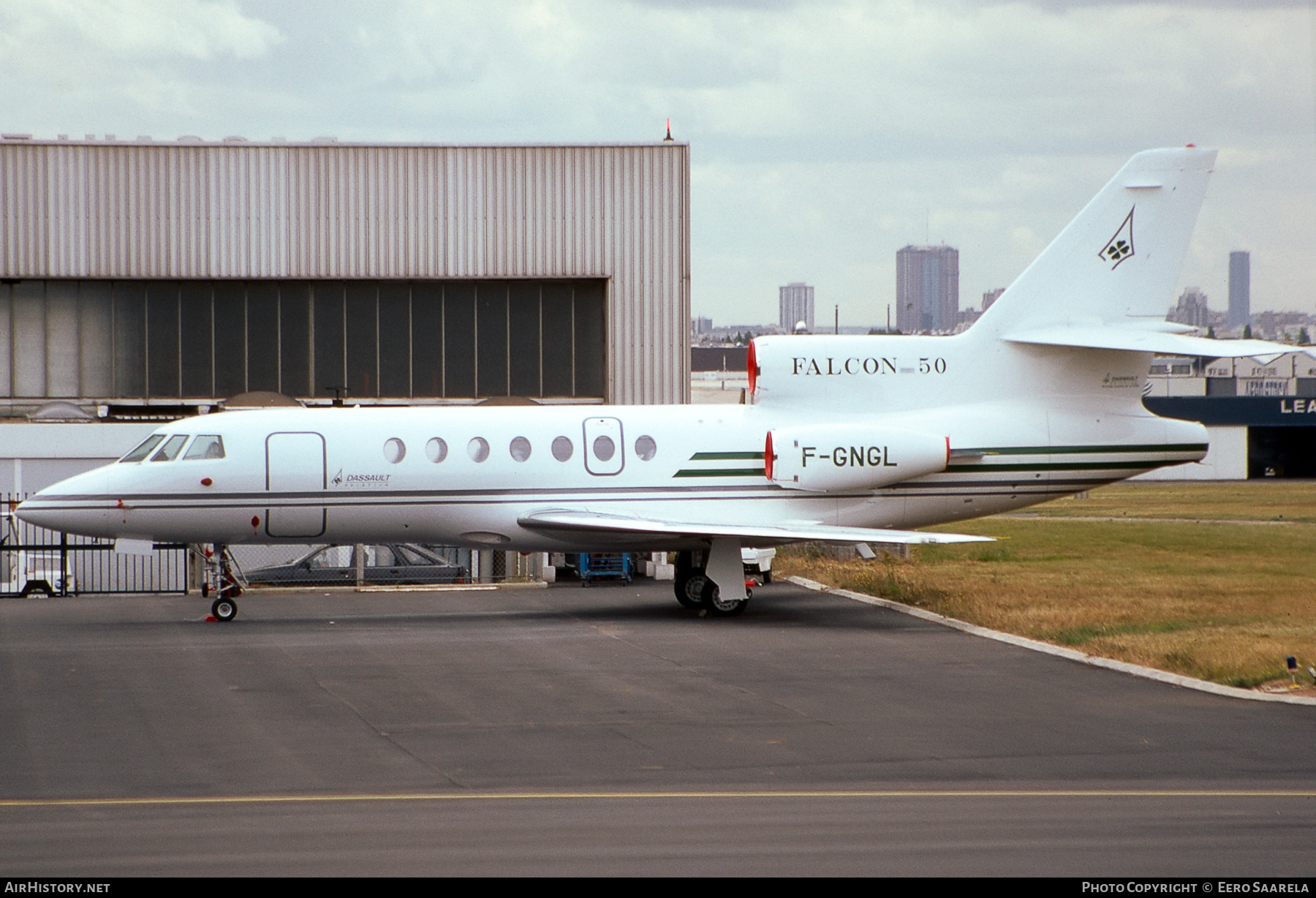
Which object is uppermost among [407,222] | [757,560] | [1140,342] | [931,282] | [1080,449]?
[931,282]

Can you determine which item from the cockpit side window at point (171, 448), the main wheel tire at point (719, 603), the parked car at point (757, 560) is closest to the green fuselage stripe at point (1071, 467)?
the parked car at point (757, 560)

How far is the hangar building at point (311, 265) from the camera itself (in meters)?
31.5

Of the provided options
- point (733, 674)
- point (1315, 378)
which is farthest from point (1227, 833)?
point (1315, 378)

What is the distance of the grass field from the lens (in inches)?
660

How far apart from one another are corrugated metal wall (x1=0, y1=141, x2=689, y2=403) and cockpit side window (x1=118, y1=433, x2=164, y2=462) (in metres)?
10.9

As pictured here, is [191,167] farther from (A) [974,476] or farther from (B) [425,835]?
(B) [425,835]

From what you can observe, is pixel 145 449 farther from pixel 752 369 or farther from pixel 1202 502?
pixel 1202 502

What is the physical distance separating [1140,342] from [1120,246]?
5.89ft

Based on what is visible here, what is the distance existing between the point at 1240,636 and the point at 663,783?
10.1 meters

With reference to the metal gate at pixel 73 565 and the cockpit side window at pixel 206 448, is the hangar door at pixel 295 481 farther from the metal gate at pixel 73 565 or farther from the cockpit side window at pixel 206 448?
the metal gate at pixel 73 565

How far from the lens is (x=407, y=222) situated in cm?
3181

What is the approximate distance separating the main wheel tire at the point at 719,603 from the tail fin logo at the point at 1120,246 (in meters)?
7.93

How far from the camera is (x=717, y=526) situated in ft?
68.2

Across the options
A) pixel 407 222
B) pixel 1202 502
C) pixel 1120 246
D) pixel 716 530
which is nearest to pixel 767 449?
pixel 716 530
